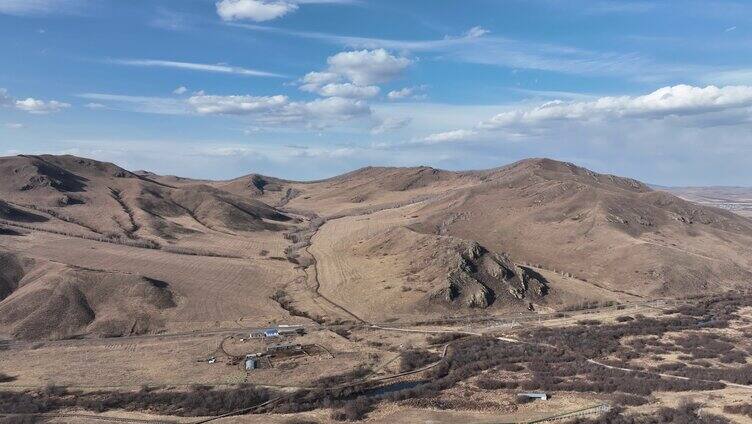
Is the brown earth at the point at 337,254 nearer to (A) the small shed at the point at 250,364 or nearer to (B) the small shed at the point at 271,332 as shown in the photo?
(B) the small shed at the point at 271,332

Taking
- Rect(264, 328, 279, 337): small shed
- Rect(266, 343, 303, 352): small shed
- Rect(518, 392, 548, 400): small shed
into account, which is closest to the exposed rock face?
Rect(264, 328, 279, 337): small shed

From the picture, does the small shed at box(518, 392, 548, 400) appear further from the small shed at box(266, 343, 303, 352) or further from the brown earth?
the brown earth

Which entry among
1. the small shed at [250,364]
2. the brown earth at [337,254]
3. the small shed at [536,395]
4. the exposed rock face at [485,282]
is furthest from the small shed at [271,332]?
the small shed at [536,395]

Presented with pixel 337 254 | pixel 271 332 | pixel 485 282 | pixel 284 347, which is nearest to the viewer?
pixel 284 347

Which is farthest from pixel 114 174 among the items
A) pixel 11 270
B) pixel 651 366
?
pixel 651 366

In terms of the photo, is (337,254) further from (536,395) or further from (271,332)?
(536,395)

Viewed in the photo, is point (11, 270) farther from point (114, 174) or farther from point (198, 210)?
point (114, 174)

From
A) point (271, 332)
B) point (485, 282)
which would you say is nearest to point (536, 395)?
point (271, 332)

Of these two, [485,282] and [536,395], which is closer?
[536,395]

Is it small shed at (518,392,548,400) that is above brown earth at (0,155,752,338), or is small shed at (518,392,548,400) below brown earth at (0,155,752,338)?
below
